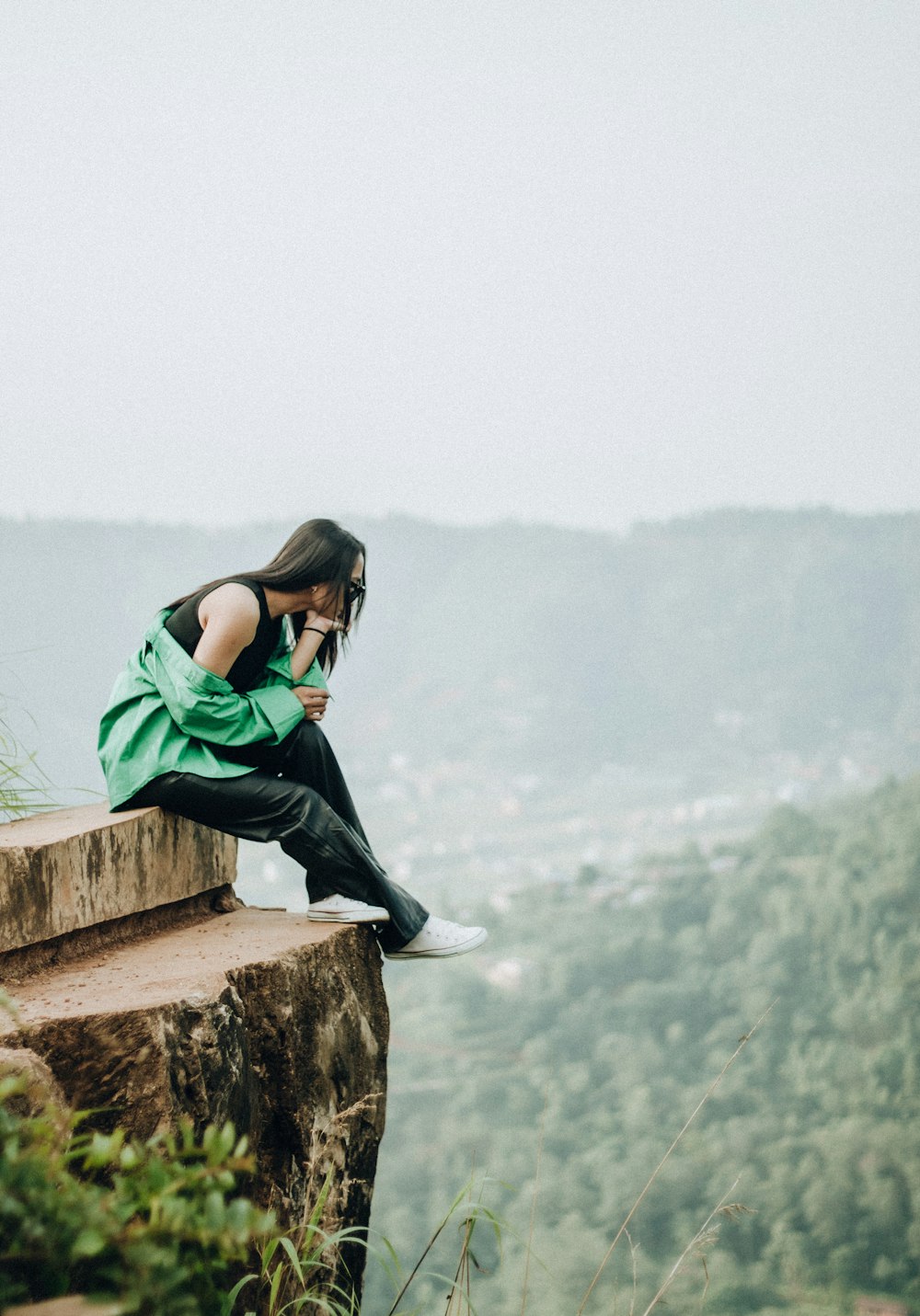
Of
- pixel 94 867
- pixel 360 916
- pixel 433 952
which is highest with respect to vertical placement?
pixel 94 867

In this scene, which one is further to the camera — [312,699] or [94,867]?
[312,699]

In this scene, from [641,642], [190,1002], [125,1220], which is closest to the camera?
[125,1220]

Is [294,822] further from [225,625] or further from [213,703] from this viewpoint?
[225,625]

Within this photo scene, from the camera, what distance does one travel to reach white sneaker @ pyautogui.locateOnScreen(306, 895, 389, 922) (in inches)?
118

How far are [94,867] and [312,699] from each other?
70 cm

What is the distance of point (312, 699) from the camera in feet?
10.3

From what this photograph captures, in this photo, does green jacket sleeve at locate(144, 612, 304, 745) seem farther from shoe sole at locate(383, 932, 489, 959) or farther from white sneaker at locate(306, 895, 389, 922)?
shoe sole at locate(383, 932, 489, 959)

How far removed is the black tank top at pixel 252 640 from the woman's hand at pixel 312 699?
0.38ft

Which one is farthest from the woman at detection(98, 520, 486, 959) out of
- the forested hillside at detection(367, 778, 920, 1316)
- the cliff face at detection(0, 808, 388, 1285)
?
the forested hillside at detection(367, 778, 920, 1316)

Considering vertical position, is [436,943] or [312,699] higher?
[312,699]

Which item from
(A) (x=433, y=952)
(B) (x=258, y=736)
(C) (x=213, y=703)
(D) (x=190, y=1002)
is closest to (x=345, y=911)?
(A) (x=433, y=952)

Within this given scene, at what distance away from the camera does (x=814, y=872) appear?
34938 mm

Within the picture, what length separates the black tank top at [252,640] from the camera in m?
3.09

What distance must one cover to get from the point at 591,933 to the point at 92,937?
111 ft
